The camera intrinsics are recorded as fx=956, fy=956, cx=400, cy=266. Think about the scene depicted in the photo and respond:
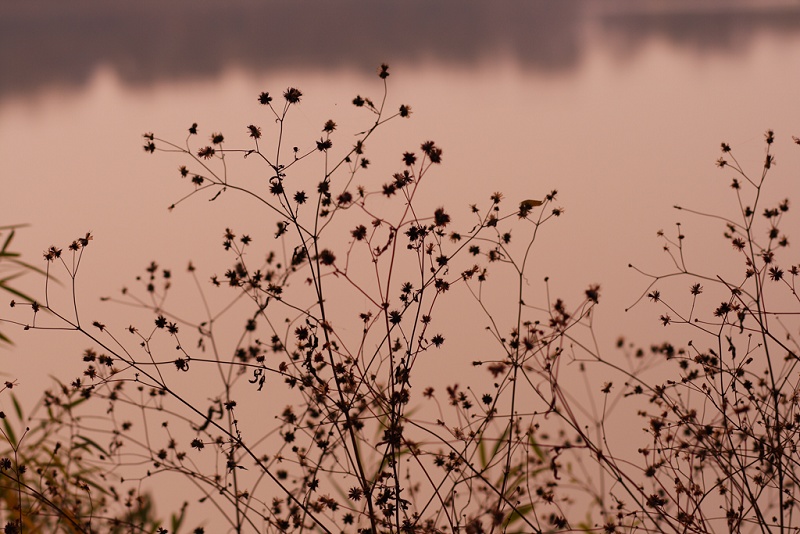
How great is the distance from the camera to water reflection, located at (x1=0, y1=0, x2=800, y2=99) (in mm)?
2928

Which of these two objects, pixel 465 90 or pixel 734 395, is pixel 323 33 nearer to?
pixel 465 90

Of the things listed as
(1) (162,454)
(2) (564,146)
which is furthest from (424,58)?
(1) (162,454)

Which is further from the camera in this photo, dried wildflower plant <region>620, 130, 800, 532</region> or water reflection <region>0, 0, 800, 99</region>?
water reflection <region>0, 0, 800, 99</region>

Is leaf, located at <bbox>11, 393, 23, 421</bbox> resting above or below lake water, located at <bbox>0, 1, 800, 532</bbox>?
below

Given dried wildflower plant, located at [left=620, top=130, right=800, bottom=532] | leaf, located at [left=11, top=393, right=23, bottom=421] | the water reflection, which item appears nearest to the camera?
dried wildflower plant, located at [left=620, top=130, right=800, bottom=532]

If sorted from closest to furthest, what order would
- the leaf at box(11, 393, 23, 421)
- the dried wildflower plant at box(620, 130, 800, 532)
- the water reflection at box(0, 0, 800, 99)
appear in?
the dried wildflower plant at box(620, 130, 800, 532) → the leaf at box(11, 393, 23, 421) → the water reflection at box(0, 0, 800, 99)

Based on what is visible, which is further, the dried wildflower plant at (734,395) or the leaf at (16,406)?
the leaf at (16,406)

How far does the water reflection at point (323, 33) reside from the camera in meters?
2.93

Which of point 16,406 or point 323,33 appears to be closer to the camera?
point 16,406

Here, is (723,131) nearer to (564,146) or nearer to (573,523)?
(564,146)

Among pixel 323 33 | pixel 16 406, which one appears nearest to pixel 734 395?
pixel 16 406

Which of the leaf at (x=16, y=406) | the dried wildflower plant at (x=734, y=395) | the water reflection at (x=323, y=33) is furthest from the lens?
the water reflection at (x=323, y=33)

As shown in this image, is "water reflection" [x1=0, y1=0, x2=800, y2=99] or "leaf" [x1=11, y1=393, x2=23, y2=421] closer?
"leaf" [x1=11, y1=393, x2=23, y2=421]

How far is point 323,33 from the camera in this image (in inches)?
119
